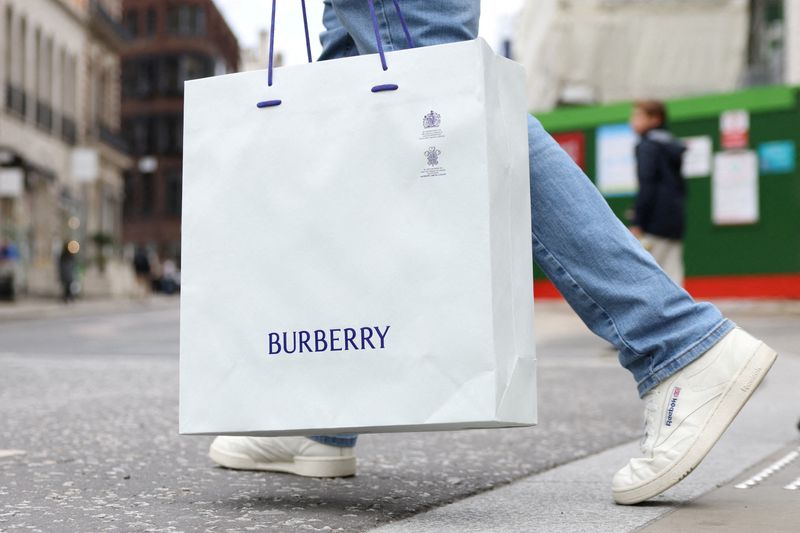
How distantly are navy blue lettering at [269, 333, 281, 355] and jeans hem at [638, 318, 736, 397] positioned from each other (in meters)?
0.75

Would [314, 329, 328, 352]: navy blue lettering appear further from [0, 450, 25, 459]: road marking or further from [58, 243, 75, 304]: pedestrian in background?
[58, 243, 75, 304]: pedestrian in background

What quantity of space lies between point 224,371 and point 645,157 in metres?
5.95

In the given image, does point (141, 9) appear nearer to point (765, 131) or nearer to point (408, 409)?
point (765, 131)

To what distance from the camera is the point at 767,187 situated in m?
13.9

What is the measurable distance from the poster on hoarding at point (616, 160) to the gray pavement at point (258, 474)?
881 centimetres

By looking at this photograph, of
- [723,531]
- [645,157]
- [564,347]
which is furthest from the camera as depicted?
[564,347]

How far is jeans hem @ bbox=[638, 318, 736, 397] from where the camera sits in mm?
A: 2502

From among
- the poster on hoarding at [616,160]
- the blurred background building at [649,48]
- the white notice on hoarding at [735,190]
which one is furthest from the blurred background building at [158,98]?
the white notice on hoarding at [735,190]

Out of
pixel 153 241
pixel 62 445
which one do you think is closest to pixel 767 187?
pixel 62 445

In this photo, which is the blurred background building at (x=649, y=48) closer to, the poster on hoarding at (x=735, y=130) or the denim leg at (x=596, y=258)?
the poster on hoarding at (x=735, y=130)

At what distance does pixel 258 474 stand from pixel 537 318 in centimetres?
1048

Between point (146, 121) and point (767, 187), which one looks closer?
point (767, 187)

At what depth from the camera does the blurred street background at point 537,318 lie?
8.29 ft

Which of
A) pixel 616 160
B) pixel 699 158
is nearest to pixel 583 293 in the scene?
pixel 699 158
